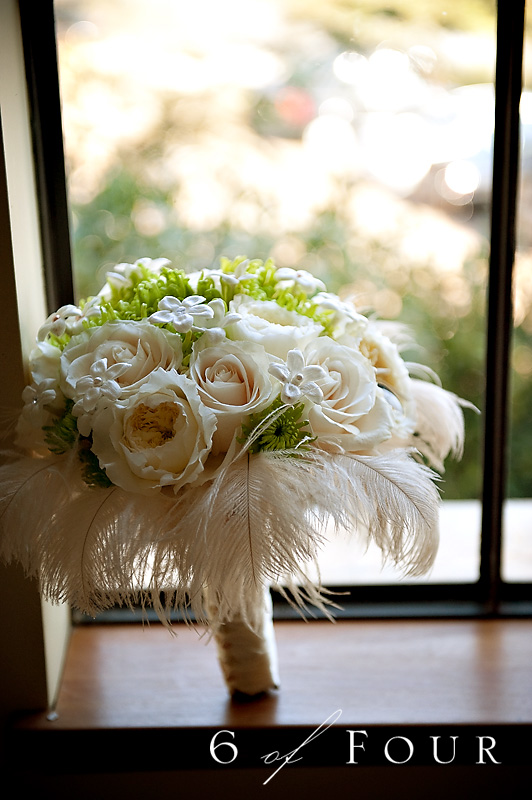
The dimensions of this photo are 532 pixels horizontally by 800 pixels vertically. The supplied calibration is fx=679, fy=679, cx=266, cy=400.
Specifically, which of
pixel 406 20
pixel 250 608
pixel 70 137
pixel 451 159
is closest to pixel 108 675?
pixel 250 608

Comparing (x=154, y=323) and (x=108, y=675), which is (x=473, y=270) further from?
(x=108, y=675)

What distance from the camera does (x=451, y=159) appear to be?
1.13 m

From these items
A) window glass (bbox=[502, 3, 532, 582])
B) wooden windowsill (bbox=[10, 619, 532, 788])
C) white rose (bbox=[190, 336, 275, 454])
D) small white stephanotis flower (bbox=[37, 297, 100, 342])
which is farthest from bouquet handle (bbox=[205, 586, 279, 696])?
window glass (bbox=[502, 3, 532, 582])

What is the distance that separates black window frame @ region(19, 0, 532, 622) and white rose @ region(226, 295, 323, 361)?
1.43 feet

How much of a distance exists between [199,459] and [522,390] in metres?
0.74

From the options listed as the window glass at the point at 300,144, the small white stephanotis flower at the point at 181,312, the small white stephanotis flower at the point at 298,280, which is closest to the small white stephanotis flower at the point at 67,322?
the small white stephanotis flower at the point at 181,312

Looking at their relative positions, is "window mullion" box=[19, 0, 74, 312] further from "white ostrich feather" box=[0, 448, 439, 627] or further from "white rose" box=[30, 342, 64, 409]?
"white ostrich feather" box=[0, 448, 439, 627]

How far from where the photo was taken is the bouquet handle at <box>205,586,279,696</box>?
880mm

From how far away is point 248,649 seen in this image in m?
Result: 0.92

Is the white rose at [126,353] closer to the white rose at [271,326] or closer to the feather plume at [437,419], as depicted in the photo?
the white rose at [271,326]

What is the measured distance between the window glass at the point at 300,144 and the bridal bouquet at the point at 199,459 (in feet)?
1.21

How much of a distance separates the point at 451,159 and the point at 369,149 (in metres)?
0.14

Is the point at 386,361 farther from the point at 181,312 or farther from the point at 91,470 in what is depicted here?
the point at 91,470

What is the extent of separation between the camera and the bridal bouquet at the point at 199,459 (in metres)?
0.70
